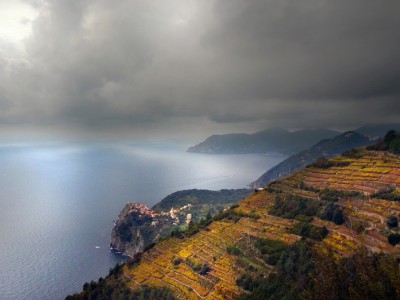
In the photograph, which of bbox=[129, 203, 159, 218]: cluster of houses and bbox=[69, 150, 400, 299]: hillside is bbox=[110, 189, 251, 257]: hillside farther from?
bbox=[69, 150, 400, 299]: hillside

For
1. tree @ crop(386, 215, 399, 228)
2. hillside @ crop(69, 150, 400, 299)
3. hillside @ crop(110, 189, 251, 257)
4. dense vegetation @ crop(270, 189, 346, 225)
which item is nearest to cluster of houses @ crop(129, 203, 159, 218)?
hillside @ crop(110, 189, 251, 257)

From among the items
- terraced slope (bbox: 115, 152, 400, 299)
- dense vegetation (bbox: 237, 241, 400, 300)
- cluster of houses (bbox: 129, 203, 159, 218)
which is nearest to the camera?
dense vegetation (bbox: 237, 241, 400, 300)

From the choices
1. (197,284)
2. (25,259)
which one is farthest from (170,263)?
(25,259)

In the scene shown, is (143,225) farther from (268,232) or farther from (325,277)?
(325,277)

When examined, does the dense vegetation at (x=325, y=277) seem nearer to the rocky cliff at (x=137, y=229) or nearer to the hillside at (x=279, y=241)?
the hillside at (x=279, y=241)

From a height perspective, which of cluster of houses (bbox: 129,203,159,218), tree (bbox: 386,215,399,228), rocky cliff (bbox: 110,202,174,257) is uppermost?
tree (bbox: 386,215,399,228)

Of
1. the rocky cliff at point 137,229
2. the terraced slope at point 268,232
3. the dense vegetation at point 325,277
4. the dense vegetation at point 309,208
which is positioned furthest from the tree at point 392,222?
the rocky cliff at point 137,229

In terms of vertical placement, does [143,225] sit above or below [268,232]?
below

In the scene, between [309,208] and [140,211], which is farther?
[140,211]

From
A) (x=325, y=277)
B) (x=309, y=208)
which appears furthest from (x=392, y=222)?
(x=325, y=277)
